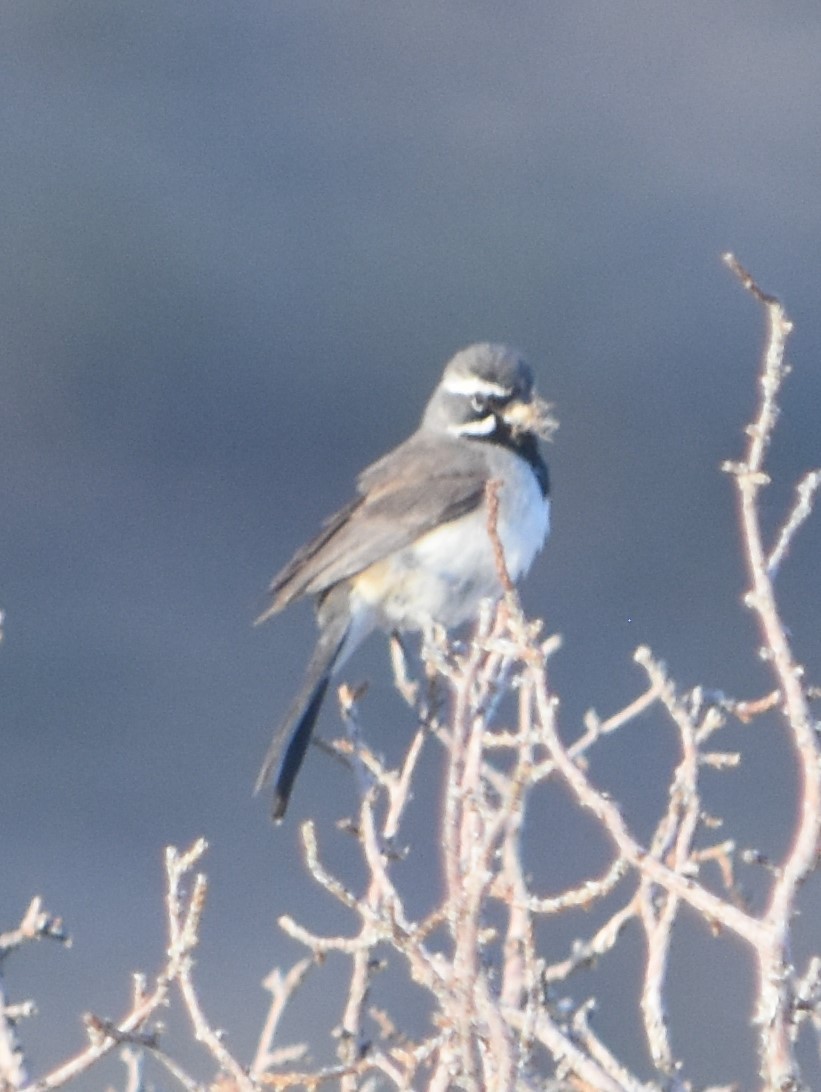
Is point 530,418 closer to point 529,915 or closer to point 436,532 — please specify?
point 436,532

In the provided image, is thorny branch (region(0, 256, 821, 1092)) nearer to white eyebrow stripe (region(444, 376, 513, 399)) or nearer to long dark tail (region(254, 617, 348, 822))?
long dark tail (region(254, 617, 348, 822))

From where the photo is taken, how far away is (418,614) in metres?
5.43

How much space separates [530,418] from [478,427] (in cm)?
63

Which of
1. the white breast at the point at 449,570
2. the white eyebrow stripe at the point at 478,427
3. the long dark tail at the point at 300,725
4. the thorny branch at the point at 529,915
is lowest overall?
the thorny branch at the point at 529,915

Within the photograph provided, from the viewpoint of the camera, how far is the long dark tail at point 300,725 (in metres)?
4.86

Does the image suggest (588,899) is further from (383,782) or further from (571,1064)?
(383,782)

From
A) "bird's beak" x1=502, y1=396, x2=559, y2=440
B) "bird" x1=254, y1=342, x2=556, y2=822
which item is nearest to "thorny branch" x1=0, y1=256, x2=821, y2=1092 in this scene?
"bird's beak" x1=502, y1=396, x2=559, y2=440

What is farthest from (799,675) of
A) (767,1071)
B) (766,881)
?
(766,881)

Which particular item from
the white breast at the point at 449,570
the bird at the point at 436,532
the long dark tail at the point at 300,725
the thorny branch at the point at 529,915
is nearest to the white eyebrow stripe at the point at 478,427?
the bird at the point at 436,532

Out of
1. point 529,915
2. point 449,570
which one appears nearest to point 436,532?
point 449,570

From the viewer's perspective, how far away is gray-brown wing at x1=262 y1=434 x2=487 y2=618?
17.5 feet

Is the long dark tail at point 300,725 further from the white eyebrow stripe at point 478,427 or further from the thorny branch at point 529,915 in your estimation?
the thorny branch at point 529,915

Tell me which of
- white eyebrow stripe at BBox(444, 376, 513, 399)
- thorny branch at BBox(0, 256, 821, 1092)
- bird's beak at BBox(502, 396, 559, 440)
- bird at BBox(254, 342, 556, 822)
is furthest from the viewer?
white eyebrow stripe at BBox(444, 376, 513, 399)

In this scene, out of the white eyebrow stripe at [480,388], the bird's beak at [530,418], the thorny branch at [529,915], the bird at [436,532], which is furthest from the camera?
the white eyebrow stripe at [480,388]
